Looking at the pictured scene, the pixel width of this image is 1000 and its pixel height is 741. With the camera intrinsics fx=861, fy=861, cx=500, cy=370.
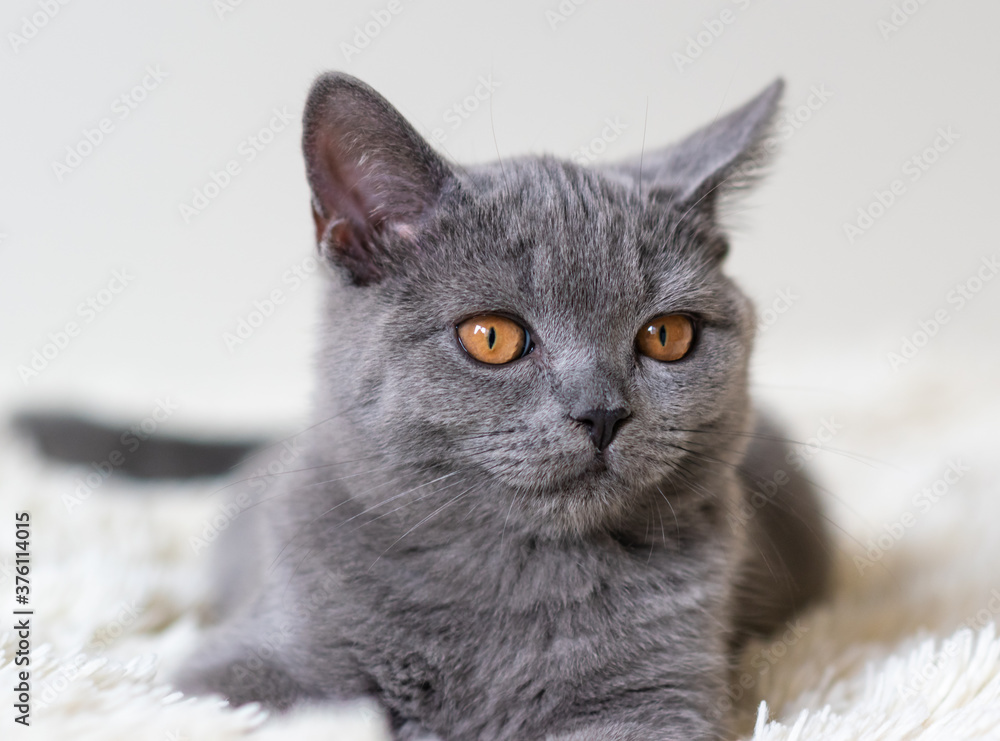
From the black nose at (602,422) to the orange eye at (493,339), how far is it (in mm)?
123

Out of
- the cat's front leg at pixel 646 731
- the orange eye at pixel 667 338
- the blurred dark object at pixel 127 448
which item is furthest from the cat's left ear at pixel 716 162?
the blurred dark object at pixel 127 448

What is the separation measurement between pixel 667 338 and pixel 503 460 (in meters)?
0.27

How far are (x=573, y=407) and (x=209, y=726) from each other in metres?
0.50

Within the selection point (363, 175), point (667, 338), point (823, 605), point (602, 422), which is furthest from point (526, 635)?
point (823, 605)

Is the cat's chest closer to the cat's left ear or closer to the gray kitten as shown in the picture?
the gray kitten

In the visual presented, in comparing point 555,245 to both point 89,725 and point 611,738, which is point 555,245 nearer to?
point 611,738

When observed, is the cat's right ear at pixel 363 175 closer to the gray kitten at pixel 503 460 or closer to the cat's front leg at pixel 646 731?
the gray kitten at pixel 503 460

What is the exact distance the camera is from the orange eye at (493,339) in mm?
985

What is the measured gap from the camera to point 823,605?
1.55 m

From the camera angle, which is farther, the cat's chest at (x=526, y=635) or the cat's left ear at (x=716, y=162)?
the cat's left ear at (x=716, y=162)

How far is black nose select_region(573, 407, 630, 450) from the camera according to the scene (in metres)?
0.91

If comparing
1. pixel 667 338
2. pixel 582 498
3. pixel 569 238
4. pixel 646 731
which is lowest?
pixel 646 731

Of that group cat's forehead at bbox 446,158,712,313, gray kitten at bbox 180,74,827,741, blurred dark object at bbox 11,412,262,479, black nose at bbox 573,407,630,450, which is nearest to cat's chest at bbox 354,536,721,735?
gray kitten at bbox 180,74,827,741

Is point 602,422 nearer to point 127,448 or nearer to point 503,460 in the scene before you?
point 503,460
